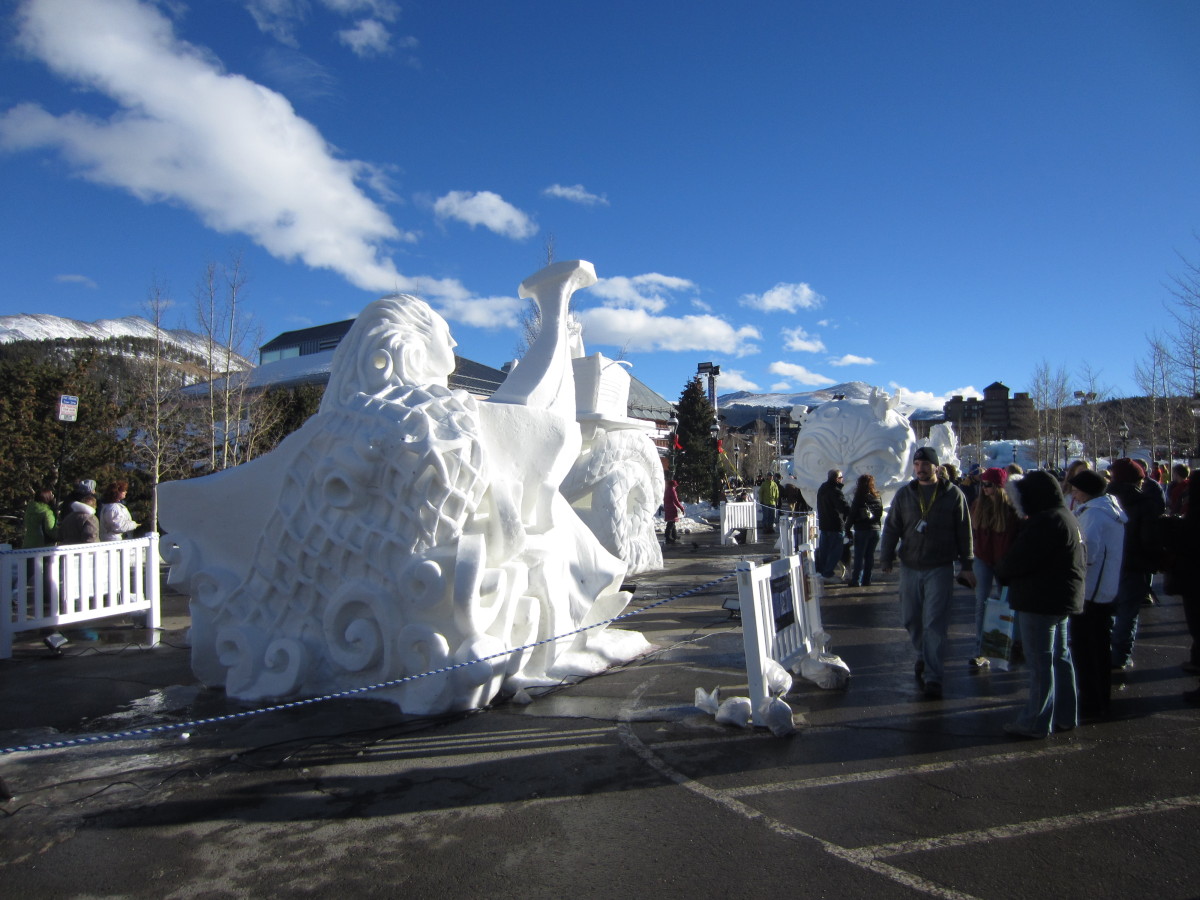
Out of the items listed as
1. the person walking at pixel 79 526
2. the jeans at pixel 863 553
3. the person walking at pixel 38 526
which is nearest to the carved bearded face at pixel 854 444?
the jeans at pixel 863 553

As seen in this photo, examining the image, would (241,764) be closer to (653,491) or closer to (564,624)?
(564,624)

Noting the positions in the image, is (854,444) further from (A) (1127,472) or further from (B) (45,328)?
(B) (45,328)

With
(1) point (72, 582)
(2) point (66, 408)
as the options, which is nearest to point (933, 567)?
(1) point (72, 582)

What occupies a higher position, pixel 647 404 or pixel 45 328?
pixel 45 328

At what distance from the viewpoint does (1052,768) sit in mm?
4172

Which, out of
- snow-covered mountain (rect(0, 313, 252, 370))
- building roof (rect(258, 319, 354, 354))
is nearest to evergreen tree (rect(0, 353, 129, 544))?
building roof (rect(258, 319, 354, 354))

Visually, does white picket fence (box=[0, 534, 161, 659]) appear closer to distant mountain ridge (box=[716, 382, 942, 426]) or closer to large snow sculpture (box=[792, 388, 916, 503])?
large snow sculpture (box=[792, 388, 916, 503])

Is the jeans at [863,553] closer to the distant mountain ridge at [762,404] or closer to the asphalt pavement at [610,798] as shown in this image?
the asphalt pavement at [610,798]

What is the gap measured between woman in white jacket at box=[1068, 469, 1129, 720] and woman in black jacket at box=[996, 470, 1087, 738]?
1.61ft

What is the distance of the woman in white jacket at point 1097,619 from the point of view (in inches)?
203

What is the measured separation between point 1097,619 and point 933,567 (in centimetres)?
112

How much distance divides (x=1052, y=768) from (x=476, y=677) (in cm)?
359

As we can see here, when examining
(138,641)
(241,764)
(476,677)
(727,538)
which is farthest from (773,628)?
(727,538)

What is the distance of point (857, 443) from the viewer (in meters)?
16.1
